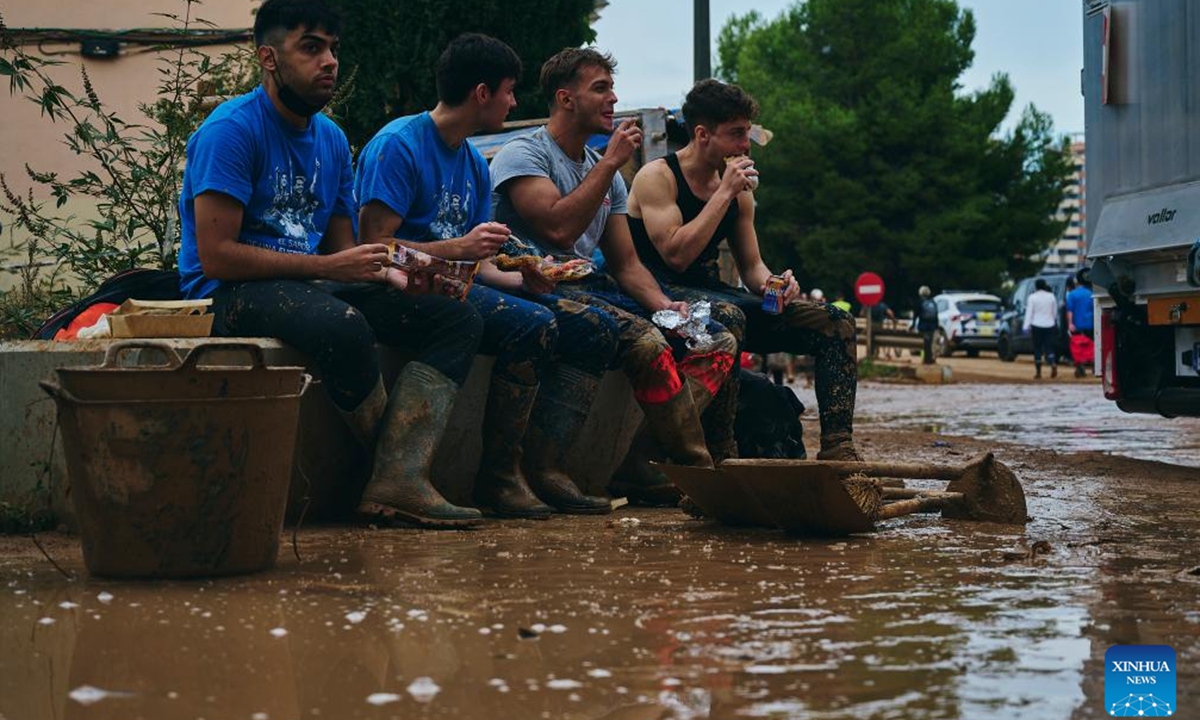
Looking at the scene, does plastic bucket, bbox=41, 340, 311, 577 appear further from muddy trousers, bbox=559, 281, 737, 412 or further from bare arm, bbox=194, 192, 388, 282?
muddy trousers, bbox=559, 281, 737, 412

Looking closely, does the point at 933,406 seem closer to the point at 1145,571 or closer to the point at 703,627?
the point at 1145,571

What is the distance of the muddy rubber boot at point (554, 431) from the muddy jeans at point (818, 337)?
997 mm

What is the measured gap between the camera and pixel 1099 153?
430 inches

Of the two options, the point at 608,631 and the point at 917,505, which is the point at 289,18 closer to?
the point at 917,505

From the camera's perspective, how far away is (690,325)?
7.23 m

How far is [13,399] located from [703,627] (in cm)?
292

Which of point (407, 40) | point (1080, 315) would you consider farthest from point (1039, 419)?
point (1080, 315)

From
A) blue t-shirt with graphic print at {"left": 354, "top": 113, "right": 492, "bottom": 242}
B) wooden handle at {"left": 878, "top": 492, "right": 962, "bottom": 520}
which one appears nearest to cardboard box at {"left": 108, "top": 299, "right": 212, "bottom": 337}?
blue t-shirt with graphic print at {"left": 354, "top": 113, "right": 492, "bottom": 242}

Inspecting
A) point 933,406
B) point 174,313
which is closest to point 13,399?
point 174,313

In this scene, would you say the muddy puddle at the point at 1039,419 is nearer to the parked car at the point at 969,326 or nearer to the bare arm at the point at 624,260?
the bare arm at the point at 624,260

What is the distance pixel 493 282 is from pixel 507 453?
2.36 feet

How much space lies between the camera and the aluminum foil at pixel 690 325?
7176 mm

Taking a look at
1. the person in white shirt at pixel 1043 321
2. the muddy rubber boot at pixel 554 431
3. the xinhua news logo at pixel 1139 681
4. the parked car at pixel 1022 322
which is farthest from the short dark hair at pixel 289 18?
the parked car at pixel 1022 322

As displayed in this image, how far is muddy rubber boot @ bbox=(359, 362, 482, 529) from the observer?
19.6 ft
